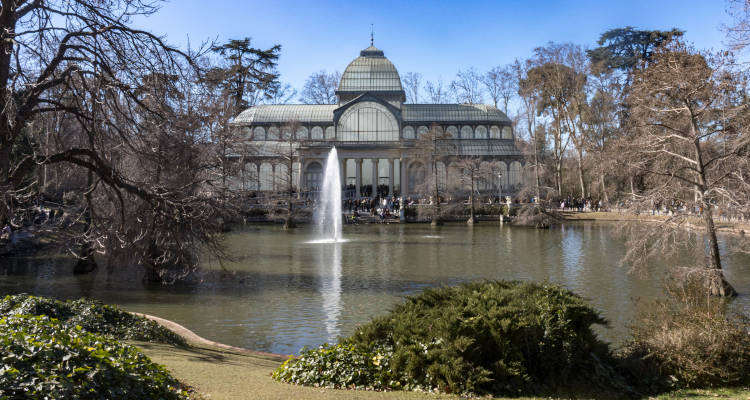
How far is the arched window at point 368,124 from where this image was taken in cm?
5747

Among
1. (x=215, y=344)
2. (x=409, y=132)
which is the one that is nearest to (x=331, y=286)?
(x=215, y=344)

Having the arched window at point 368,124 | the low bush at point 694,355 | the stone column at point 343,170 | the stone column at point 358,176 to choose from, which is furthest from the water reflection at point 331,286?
the arched window at point 368,124

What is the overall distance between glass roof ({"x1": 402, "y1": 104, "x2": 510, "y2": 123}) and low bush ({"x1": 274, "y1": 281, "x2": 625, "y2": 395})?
51.7 meters

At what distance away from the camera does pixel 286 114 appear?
58.6 m

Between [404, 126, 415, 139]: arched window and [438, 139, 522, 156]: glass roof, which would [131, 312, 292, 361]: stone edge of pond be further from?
[404, 126, 415, 139]: arched window

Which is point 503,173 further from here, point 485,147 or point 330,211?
point 330,211

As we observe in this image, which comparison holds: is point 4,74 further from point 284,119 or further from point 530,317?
point 284,119

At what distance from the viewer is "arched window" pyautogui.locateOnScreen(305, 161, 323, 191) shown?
56656 millimetres

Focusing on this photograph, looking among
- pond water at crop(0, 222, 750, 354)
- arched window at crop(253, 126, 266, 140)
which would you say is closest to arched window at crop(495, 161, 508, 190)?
arched window at crop(253, 126, 266, 140)

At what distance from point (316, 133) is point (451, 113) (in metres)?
14.5

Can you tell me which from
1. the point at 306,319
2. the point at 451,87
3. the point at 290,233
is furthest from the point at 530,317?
the point at 451,87

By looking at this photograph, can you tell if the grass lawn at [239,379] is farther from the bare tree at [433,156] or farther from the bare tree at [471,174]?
the bare tree at [471,174]

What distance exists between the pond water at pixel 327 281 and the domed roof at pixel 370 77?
3249 cm

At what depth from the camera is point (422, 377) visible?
274 inches
